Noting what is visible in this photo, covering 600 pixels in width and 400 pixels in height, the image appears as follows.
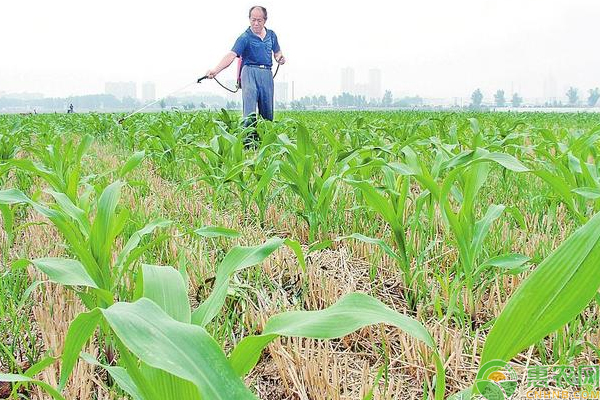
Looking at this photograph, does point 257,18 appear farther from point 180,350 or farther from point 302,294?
point 180,350

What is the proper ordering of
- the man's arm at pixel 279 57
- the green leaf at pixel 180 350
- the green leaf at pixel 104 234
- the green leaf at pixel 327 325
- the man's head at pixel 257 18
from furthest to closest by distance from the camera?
the man's arm at pixel 279 57 < the man's head at pixel 257 18 < the green leaf at pixel 104 234 < the green leaf at pixel 327 325 < the green leaf at pixel 180 350

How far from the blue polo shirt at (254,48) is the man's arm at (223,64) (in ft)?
0.33

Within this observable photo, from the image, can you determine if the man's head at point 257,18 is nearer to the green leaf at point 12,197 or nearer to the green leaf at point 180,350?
the green leaf at point 12,197

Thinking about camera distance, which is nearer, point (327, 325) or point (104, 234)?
point (327, 325)

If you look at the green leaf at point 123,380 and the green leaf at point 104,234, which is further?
the green leaf at point 104,234

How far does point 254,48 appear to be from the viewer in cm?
532

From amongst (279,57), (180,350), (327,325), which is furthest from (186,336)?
(279,57)

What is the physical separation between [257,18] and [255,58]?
0.40m

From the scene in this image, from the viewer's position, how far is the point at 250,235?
223 centimetres

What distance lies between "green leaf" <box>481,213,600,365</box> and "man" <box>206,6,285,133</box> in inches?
183

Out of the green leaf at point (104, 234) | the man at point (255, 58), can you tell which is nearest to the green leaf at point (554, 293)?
the green leaf at point (104, 234)

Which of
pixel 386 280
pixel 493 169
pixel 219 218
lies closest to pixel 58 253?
pixel 219 218

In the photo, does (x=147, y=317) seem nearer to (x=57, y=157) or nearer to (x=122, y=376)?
(x=122, y=376)

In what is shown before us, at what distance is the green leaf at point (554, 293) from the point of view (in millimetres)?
618
